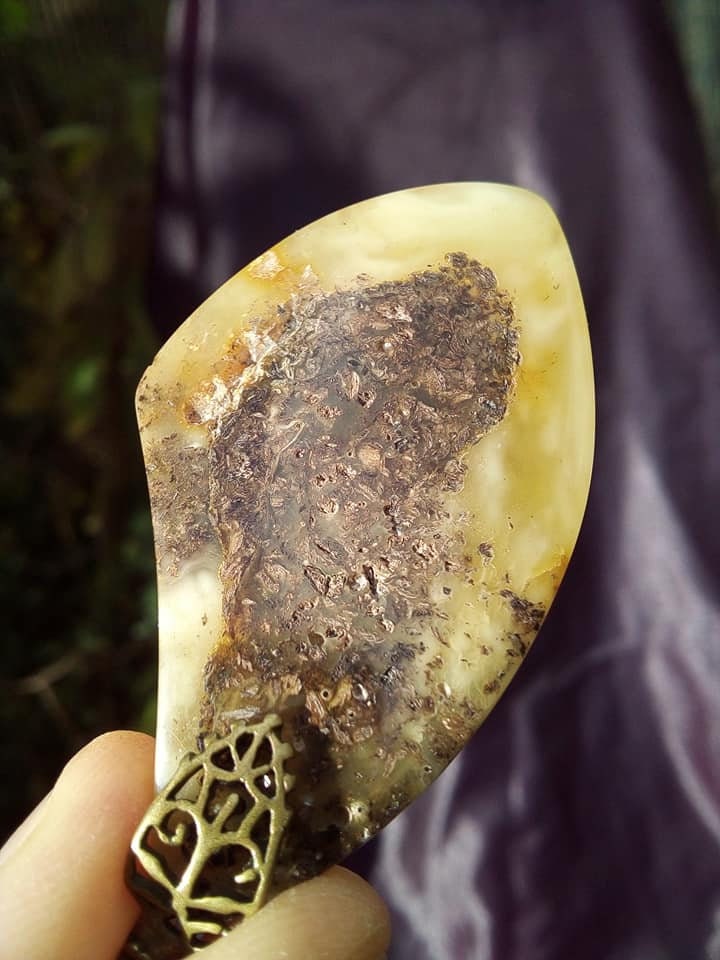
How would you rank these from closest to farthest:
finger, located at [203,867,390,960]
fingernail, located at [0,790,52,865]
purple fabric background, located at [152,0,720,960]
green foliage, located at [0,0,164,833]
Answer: finger, located at [203,867,390,960] → fingernail, located at [0,790,52,865] → purple fabric background, located at [152,0,720,960] → green foliage, located at [0,0,164,833]

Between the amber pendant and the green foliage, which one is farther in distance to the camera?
the green foliage

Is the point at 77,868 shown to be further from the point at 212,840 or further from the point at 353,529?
the point at 353,529

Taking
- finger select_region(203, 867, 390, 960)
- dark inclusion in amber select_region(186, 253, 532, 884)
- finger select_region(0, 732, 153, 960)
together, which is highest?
dark inclusion in amber select_region(186, 253, 532, 884)

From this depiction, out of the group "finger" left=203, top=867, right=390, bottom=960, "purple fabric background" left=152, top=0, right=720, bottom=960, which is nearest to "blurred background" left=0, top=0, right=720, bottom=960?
"purple fabric background" left=152, top=0, right=720, bottom=960

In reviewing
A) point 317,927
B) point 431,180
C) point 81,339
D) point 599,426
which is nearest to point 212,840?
point 317,927

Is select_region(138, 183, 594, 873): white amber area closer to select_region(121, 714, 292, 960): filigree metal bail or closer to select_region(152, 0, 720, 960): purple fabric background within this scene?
select_region(121, 714, 292, 960): filigree metal bail
